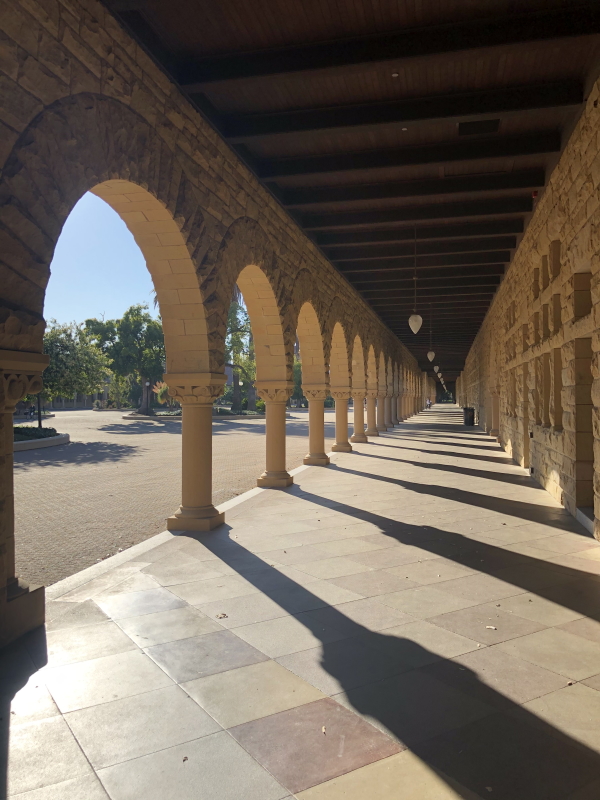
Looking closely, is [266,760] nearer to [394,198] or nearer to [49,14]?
[49,14]

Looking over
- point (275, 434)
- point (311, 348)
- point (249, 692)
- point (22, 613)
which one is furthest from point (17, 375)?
point (311, 348)

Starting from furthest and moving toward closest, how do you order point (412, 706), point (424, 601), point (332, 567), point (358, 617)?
point (332, 567) → point (424, 601) → point (358, 617) → point (412, 706)

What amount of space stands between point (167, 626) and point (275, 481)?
568 centimetres

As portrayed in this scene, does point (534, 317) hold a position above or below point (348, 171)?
below

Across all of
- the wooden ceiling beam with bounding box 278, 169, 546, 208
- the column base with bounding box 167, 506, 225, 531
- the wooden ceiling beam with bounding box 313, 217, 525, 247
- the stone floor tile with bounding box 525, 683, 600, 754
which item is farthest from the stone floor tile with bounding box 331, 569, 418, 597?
the wooden ceiling beam with bounding box 313, 217, 525, 247

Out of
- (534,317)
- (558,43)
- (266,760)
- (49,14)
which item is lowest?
(266,760)

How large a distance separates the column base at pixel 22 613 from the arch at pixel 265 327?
5654 millimetres

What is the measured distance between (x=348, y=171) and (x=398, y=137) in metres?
0.75

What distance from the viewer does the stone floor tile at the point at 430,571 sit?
4613 millimetres

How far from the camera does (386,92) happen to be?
6016 millimetres

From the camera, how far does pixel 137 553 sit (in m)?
5.42

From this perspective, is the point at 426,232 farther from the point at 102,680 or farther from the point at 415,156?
the point at 102,680

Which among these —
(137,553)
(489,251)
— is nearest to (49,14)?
(137,553)

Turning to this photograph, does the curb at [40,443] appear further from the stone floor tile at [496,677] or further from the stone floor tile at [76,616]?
the stone floor tile at [496,677]
